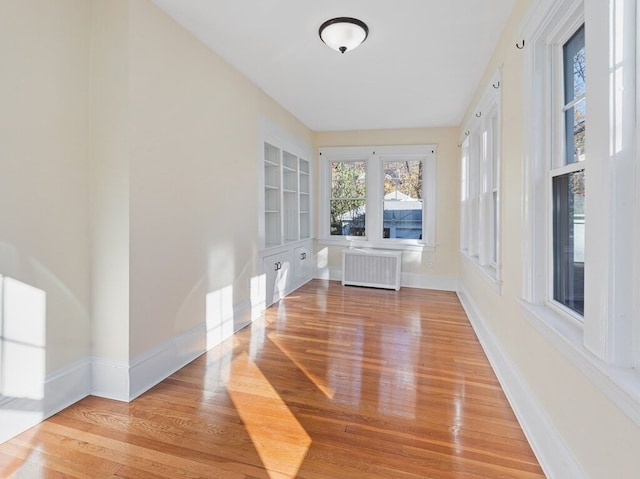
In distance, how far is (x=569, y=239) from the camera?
1.76 m

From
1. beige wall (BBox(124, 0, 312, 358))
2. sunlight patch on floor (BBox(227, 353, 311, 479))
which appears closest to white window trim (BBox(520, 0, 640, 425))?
sunlight patch on floor (BBox(227, 353, 311, 479))

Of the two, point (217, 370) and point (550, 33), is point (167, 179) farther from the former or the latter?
point (550, 33)

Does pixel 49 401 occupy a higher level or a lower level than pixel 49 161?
lower

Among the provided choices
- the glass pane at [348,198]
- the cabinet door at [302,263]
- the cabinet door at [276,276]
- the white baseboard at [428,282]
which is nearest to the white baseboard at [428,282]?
the white baseboard at [428,282]

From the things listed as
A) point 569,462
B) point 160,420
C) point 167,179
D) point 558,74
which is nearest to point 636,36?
point 558,74

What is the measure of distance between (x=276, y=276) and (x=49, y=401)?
9.23 ft

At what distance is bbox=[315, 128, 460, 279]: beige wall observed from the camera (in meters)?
5.49

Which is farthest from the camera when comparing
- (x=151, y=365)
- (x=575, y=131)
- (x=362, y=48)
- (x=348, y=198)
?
(x=348, y=198)

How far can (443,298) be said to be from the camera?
5.01 metres

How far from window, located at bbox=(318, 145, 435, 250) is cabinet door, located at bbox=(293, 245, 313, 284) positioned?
1.57 ft

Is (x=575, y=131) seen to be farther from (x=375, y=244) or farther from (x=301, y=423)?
(x=375, y=244)

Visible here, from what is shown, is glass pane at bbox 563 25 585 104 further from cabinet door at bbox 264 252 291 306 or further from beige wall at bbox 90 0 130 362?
cabinet door at bbox 264 252 291 306

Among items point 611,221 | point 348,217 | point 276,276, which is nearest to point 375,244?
point 348,217

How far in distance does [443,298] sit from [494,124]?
2633 millimetres
